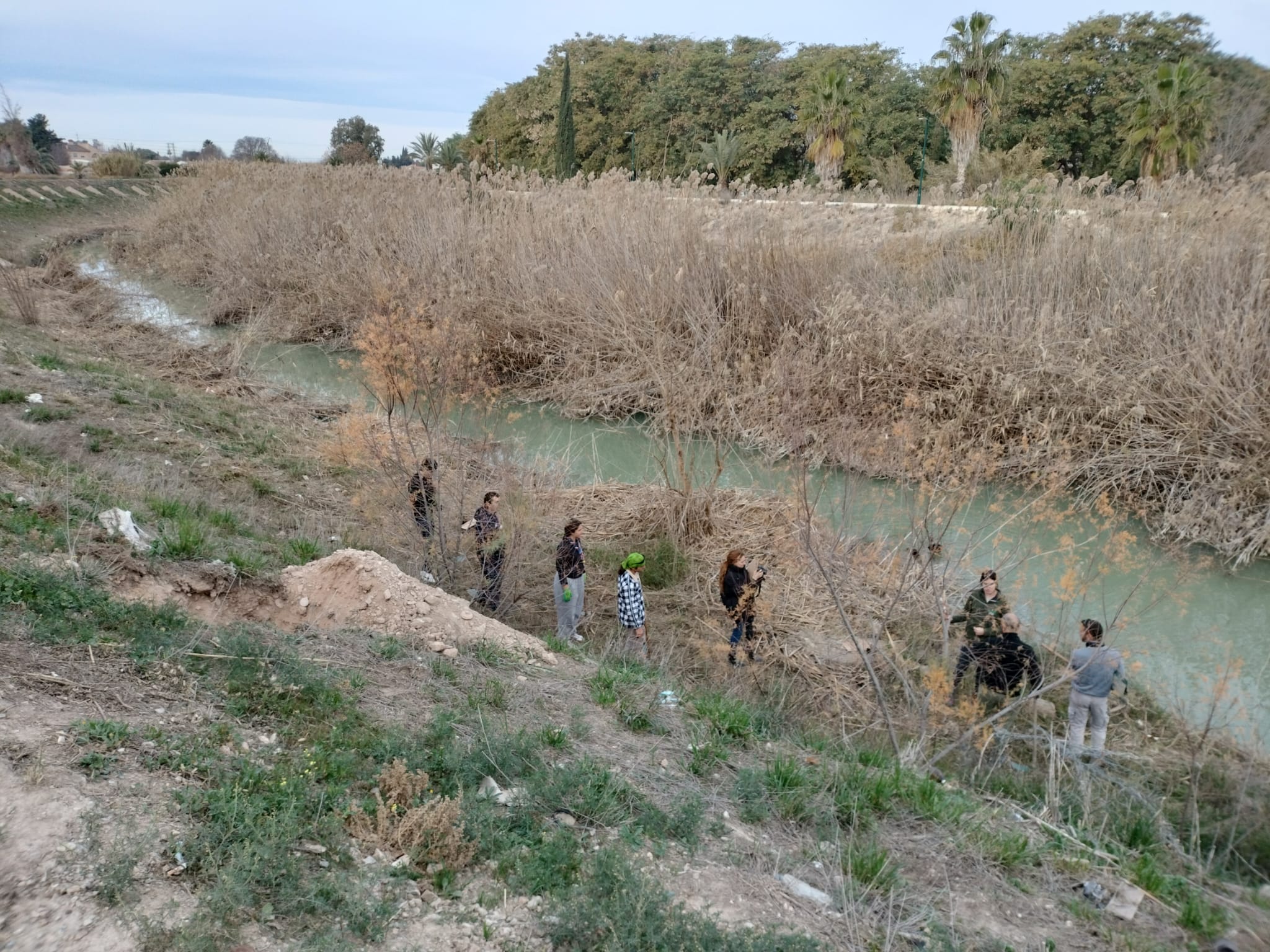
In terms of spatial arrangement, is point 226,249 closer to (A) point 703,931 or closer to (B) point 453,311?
(B) point 453,311

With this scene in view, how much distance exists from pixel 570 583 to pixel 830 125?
26.4 metres

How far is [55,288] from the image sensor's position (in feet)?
69.4

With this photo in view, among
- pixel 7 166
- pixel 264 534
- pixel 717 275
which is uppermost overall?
pixel 7 166

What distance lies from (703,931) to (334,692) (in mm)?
2200

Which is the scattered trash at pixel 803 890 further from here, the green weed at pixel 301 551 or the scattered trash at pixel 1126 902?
the green weed at pixel 301 551

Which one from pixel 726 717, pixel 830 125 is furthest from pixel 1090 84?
pixel 726 717

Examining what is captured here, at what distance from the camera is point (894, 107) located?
34719 millimetres

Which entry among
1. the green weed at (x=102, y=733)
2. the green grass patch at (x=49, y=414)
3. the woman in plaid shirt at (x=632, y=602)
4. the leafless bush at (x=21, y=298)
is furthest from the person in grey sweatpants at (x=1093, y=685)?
the leafless bush at (x=21, y=298)

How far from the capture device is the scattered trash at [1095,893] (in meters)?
3.61

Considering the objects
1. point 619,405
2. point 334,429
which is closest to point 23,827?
point 334,429

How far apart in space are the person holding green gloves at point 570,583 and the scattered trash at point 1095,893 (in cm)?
396

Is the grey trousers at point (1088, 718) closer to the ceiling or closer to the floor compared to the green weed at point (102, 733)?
closer to the floor

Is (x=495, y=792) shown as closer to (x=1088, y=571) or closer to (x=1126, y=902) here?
(x=1126, y=902)

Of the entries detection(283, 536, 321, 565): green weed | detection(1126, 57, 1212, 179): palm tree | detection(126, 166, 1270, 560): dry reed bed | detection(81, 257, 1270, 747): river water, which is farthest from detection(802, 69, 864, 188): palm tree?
detection(283, 536, 321, 565): green weed
